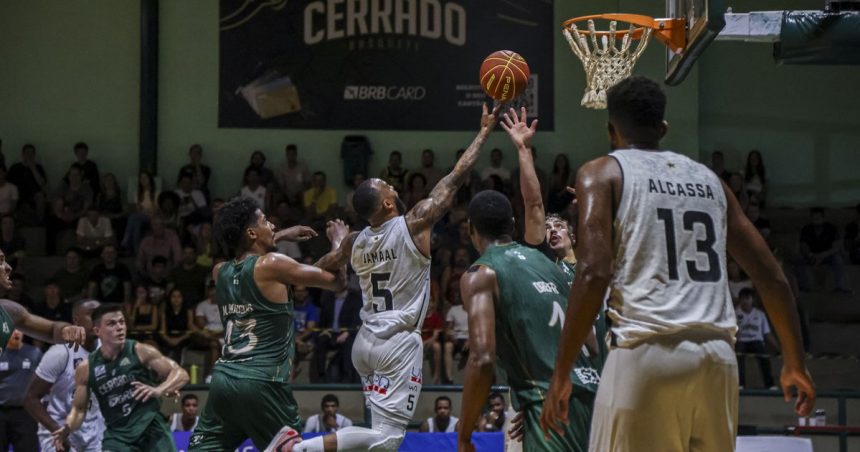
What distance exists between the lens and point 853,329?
55.7ft

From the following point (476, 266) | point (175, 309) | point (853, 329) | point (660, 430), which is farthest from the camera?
point (853, 329)

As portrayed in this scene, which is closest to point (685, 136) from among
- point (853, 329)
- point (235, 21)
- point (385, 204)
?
point (853, 329)

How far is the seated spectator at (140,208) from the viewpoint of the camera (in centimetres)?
1836

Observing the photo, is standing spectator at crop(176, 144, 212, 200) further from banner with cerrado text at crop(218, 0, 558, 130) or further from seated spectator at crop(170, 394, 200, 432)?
seated spectator at crop(170, 394, 200, 432)

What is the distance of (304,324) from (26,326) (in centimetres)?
665

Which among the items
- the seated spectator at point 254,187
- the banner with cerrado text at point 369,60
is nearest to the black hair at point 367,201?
the seated spectator at point 254,187

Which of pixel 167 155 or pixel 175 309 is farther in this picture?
pixel 167 155

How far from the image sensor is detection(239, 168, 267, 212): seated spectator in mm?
18872

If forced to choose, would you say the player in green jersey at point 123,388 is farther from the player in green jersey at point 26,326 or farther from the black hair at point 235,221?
the black hair at point 235,221

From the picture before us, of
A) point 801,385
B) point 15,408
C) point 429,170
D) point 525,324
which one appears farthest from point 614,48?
point 429,170

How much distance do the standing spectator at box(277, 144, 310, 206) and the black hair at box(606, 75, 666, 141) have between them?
1501 centimetres

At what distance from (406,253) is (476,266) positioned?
2.58 meters

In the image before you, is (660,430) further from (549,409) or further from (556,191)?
(556,191)

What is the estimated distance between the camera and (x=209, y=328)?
616 inches
